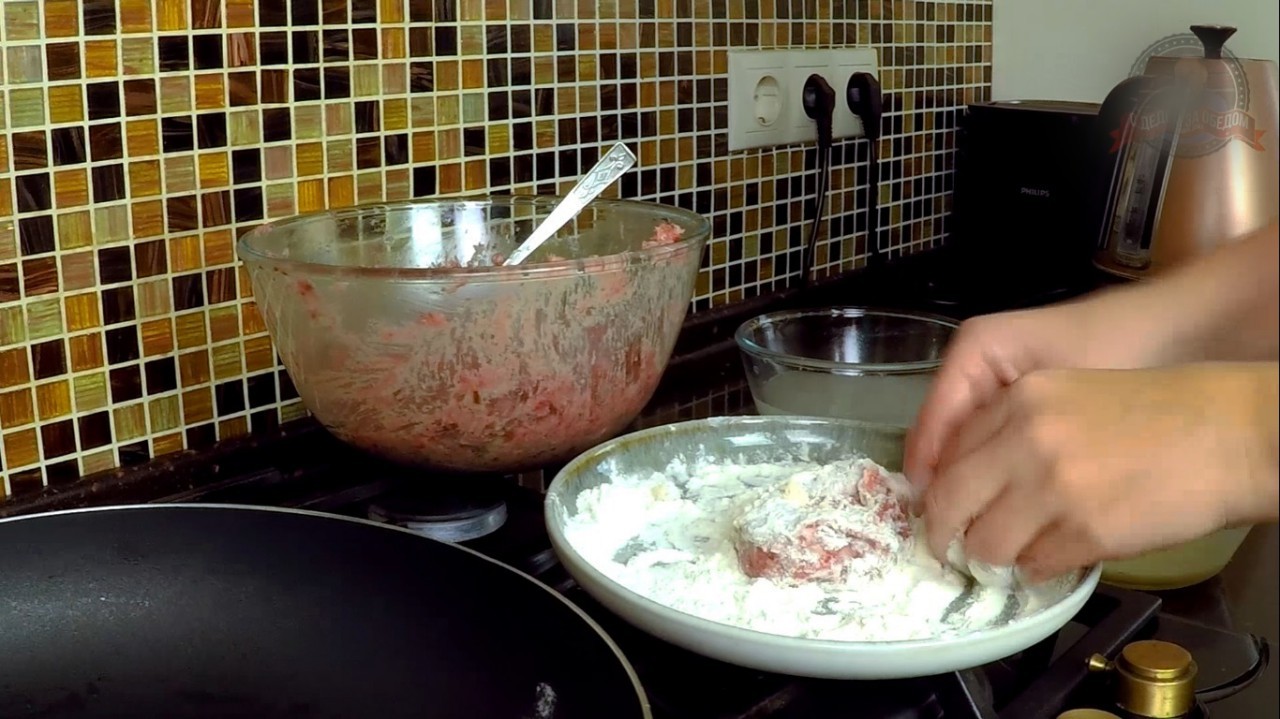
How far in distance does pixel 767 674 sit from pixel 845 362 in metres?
0.39

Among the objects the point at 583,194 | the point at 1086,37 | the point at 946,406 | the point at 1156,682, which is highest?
the point at 1086,37

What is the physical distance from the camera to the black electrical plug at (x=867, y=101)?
1.19m

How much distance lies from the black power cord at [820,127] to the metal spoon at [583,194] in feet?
1.29

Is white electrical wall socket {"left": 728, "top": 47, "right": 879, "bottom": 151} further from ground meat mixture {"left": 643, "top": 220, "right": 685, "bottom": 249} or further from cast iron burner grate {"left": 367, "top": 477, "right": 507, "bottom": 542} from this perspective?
cast iron burner grate {"left": 367, "top": 477, "right": 507, "bottom": 542}

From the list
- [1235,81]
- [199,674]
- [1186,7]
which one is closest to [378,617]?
[199,674]

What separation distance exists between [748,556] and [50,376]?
436mm

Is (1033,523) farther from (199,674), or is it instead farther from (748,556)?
(199,674)

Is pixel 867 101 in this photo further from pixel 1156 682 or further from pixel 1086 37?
pixel 1156 682

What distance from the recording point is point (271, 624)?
611mm

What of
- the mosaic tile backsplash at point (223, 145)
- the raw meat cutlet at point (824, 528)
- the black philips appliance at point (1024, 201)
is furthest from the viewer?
the black philips appliance at point (1024, 201)

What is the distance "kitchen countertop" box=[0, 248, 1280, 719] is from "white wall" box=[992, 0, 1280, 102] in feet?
1.75

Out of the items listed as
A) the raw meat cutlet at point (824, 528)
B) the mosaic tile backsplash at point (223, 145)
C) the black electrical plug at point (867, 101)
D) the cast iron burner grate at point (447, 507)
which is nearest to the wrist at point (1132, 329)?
the raw meat cutlet at point (824, 528)

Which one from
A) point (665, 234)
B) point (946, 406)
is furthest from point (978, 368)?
point (665, 234)

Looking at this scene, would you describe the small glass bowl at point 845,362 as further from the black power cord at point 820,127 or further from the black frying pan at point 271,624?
the black frying pan at point 271,624
